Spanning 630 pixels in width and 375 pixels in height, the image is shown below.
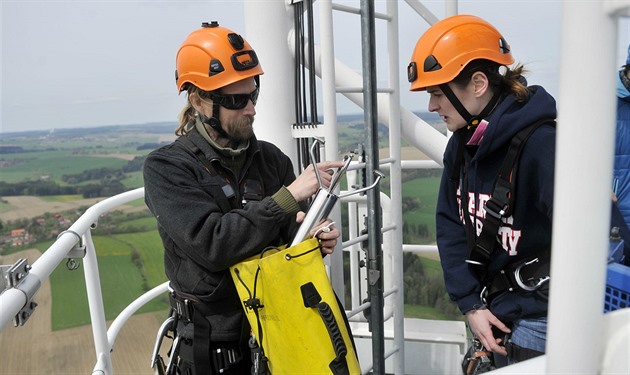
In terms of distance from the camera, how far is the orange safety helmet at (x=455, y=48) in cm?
160

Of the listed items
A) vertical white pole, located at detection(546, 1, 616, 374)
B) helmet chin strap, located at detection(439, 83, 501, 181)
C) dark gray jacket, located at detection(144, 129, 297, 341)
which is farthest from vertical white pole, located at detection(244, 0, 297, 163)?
vertical white pole, located at detection(546, 1, 616, 374)

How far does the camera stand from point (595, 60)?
0.49 metres

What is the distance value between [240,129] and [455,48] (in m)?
0.77

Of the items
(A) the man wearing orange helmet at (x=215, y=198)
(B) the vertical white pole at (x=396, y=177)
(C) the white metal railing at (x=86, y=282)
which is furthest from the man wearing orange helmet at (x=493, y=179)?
(C) the white metal railing at (x=86, y=282)

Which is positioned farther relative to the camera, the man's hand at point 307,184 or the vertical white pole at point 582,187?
the man's hand at point 307,184

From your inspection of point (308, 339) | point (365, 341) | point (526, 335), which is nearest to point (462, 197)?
point (526, 335)

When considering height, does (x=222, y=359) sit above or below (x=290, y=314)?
below

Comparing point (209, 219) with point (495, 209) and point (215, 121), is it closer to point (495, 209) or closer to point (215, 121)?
point (215, 121)

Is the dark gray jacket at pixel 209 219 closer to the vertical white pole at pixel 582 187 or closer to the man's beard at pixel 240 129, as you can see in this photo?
the man's beard at pixel 240 129

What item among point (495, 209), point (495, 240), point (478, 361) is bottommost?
point (478, 361)

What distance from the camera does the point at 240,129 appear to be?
1714mm

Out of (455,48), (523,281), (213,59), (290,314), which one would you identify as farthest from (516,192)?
(213,59)

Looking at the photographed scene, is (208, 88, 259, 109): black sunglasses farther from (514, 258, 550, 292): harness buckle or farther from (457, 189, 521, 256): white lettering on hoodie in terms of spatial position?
(514, 258, 550, 292): harness buckle

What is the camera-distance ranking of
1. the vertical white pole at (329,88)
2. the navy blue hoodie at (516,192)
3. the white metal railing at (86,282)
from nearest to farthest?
1. the white metal railing at (86,282)
2. the navy blue hoodie at (516,192)
3. the vertical white pole at (329,88)
